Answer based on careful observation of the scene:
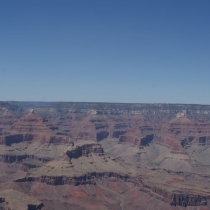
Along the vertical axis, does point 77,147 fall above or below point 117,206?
above

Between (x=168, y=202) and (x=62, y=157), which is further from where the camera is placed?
(x=62, y=157)

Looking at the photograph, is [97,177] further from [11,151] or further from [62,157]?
[11,151]

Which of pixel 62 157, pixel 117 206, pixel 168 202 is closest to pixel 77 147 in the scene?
pixel 62 157

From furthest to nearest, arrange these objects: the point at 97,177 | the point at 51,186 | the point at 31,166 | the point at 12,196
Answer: the point at 31,166 < the point at 97,177 < the point at 51,186 < the point at 12,196

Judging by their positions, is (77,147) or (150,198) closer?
(150,198)

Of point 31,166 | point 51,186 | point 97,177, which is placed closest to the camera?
point 51,186

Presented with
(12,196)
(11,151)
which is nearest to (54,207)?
(12,196)

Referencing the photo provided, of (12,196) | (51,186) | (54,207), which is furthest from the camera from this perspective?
(51,186)

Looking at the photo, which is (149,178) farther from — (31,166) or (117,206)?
(31,166)

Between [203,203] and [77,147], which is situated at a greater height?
[77,147]
